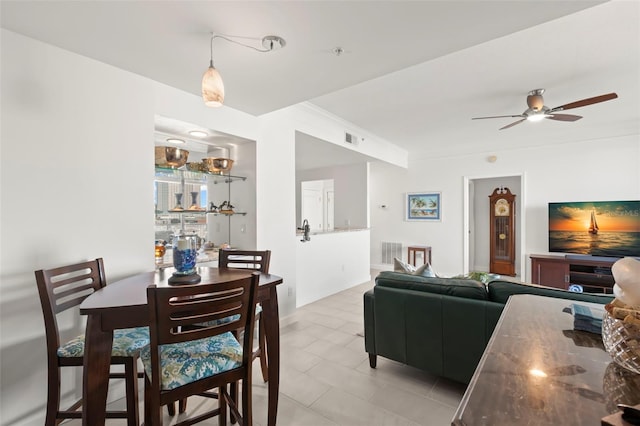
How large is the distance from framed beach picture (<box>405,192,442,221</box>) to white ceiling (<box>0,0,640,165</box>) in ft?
9.44

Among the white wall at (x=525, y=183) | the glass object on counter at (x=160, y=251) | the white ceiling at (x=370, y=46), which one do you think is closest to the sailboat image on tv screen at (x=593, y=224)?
the white wall at (x=525, y=183)

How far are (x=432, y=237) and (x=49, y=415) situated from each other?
6293mm

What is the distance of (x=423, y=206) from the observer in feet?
21.9

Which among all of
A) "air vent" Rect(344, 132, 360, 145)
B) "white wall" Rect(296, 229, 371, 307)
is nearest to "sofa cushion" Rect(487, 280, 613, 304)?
"white wall" Rect(296, 229, 371, 307)

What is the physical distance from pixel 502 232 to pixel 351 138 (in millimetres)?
3976

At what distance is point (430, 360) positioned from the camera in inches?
88.9

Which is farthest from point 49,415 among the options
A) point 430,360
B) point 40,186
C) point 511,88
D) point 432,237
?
point 432,237

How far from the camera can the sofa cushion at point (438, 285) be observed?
7.01 ft

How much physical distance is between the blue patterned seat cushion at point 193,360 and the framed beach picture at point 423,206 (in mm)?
5733

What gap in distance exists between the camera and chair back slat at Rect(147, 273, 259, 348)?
1252 mm

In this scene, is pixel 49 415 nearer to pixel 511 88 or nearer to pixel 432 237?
pixel 511 88

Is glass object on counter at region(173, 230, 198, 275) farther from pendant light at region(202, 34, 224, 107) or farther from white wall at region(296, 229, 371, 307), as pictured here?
white wall at region(296, 229, 371, 307)

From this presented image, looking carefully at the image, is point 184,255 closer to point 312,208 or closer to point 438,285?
point 438,285

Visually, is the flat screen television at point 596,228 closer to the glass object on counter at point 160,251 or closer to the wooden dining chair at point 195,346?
the wooden dining chair at point 195,346
